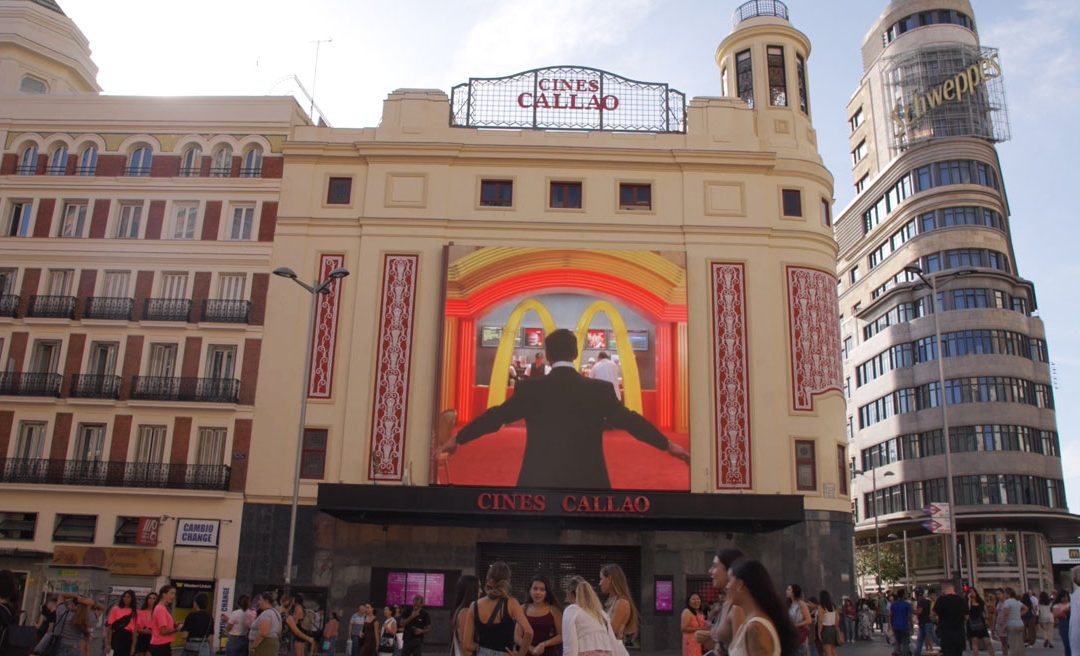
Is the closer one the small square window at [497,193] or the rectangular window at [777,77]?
the small square window at [497,193]

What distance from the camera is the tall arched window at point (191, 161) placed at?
3762 cm

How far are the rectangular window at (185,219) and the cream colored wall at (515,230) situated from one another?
12.4 feet

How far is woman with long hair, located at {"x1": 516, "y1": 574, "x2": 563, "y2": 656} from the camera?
32.7ft

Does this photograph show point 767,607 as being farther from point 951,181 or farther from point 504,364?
point 951,181

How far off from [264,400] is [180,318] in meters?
4.93

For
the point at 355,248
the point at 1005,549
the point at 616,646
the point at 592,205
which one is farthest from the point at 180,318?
the point at 1005,549

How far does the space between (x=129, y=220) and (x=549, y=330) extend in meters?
18.1

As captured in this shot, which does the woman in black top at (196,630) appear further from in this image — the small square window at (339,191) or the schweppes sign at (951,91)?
the schweppes sign at (951,91)

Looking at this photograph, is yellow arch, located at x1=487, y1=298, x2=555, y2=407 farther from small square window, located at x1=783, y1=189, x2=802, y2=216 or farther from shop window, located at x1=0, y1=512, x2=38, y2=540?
shop window, located at x1=0, y1=512, x2=38, y2=540

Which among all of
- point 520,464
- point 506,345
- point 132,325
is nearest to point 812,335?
point 506,345

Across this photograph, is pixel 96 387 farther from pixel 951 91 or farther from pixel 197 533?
pixel 951 91

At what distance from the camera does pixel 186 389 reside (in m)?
34.7

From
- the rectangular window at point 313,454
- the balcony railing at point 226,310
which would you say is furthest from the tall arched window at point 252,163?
the rectangular window at point 313,454

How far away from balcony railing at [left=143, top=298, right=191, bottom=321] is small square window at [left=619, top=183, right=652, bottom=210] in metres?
17.4
